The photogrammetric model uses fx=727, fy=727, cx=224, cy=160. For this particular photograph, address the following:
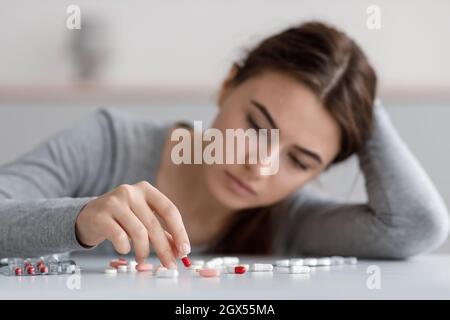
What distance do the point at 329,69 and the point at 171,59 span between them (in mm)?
627

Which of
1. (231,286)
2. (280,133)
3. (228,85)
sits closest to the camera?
(231,286)

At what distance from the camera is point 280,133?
0.99 meters

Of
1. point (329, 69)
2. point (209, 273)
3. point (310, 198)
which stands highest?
point (329, 69)

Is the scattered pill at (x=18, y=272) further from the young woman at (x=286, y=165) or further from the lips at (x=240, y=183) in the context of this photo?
the lips at (x=240, y=183)

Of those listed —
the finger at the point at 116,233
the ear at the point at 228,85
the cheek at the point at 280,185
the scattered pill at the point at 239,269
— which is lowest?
the cheek at the point at 280,185

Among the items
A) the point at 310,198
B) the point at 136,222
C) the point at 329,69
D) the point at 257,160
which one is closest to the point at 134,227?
the point at 136,222

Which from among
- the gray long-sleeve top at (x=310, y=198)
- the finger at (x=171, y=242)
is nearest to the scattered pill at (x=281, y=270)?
the finger at (x=171, y=242)

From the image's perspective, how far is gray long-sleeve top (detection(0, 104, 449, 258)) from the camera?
102 centimetres

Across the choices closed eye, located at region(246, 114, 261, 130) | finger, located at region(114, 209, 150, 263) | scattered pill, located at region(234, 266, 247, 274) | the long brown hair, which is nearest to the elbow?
the long brown hair

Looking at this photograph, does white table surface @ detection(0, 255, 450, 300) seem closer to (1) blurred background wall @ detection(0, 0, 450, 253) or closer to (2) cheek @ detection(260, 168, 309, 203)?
(2) cheek @ detection(260, 168, 309, 203)

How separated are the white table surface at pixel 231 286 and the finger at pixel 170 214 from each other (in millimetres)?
30

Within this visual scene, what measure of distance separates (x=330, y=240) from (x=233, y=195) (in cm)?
16

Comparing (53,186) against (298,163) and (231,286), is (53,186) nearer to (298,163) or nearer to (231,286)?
(298,163)

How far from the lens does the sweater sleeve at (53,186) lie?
0.69 meters
